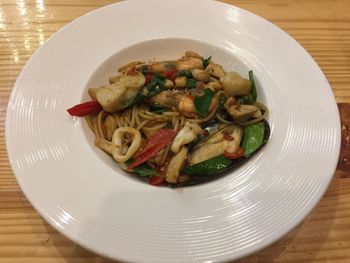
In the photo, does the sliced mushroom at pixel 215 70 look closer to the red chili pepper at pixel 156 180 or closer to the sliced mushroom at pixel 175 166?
the sliced mushroom at pixel 175 166

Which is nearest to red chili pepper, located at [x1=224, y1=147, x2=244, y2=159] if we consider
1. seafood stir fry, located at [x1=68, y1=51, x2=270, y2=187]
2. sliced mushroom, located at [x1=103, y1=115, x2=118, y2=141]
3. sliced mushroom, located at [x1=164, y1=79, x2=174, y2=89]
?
seafood stir fry, located at [x1=68, y1=51, x2=270, y2=187]

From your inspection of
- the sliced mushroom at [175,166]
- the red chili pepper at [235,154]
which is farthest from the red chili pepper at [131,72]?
the red chili pepper at [235,154]

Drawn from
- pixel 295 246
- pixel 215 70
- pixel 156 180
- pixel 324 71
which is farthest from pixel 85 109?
pixel 324 71

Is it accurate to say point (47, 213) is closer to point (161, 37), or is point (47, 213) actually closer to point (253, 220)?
point (253, 220)

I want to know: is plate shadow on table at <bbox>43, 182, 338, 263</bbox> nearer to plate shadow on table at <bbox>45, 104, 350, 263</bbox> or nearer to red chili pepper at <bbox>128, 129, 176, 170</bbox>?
plate shadow on table at <bbox>45, 104, 350, 263</bbox>

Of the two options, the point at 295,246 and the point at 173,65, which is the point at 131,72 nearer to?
the point at 173,65

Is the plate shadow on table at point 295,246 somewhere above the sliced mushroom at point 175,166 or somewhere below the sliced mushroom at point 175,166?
below

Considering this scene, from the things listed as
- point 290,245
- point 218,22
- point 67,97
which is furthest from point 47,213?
point 218,22
